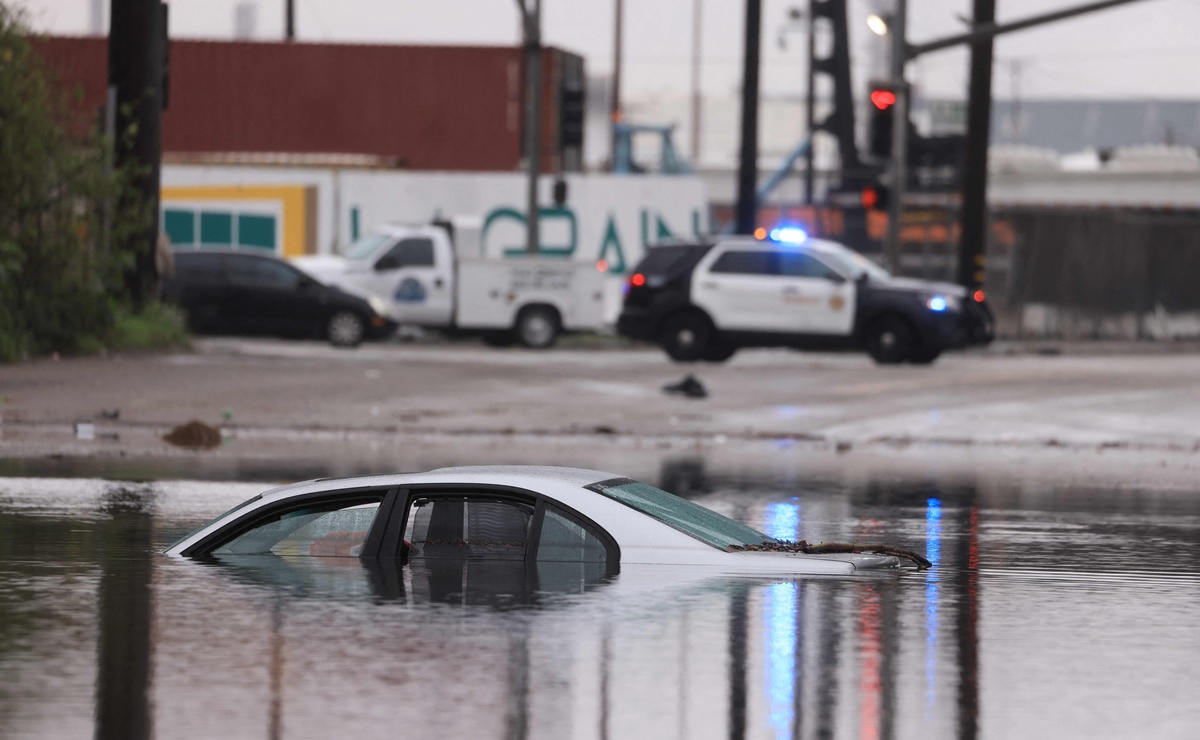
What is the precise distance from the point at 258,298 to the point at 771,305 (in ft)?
27.4

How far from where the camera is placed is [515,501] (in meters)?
9.35

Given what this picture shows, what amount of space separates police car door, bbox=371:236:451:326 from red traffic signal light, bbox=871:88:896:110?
7553 millimetres

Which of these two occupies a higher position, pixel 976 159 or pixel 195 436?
pixel 976 159

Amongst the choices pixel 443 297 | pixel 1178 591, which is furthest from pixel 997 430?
pixel 443 297

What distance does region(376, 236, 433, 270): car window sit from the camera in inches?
1362

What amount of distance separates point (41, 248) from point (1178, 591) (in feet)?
62.7

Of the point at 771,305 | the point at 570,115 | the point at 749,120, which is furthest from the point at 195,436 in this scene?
the point at 749,120

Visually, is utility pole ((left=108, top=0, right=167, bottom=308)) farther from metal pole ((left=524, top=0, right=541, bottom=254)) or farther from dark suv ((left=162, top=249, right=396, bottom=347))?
metal pole ((left=524, top=0, right=541, bottom=254))

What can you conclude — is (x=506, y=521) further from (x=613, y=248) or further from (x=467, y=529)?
(x=613, y=248)

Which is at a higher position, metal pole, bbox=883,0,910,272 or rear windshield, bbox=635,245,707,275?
metal pole, bbox=883,0,910,272

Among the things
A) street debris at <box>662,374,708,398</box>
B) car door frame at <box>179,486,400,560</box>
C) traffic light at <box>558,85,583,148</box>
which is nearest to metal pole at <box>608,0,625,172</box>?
traffic light at <box>558,85,583,148</box>

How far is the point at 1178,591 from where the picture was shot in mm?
10336

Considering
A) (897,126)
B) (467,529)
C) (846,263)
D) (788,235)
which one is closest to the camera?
(467,529)

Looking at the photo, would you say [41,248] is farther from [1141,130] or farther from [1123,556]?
[1141,130]
